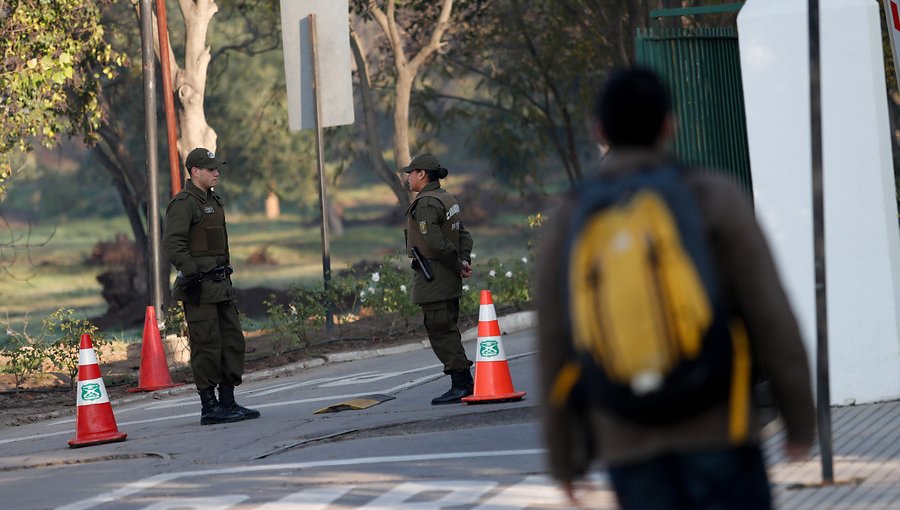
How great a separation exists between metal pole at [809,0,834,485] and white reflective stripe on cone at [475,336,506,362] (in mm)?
4145

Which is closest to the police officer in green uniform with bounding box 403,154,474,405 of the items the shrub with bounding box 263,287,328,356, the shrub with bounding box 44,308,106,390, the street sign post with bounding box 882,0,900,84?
the street sign post with bounding box 882,0,900,84

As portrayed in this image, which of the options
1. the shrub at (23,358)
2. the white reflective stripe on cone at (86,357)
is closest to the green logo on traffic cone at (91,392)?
the white reflective stripe on cone at (86,357)

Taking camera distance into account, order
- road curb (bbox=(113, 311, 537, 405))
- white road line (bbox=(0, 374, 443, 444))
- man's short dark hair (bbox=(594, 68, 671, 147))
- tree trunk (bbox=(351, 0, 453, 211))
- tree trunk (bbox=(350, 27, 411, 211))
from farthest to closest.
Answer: tree trunk (bbox=(350, 27, 411, 211))
tree trunk (bbox=(351, 0, 453, 211))
road curb (bbox=(113, 311, 537, 405))
white road line (bbox=(0, 374, 443, 444))
man's short dark hair (bbox=(594, 68, 671, 147))

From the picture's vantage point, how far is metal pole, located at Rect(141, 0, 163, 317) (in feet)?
58.6

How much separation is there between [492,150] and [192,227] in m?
26.8

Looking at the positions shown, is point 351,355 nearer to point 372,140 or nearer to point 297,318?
point 297,318

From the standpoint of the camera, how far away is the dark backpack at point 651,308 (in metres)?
3.45

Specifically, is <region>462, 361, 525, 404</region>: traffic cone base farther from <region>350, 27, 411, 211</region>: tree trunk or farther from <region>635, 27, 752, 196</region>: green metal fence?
<region>350, 27, 411, 211</region>: tree trunk

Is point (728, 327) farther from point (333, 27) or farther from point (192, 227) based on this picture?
point (333, 27)

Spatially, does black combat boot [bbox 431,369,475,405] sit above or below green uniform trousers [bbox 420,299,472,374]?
below

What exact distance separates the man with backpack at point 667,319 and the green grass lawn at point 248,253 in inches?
1528

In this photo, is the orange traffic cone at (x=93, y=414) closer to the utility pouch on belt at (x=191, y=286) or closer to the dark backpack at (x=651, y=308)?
the utility pouch on belt at (x=191, y=286)

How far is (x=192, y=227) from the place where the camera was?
37.3 ft

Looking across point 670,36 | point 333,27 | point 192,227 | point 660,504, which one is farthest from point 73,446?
point 333,27
